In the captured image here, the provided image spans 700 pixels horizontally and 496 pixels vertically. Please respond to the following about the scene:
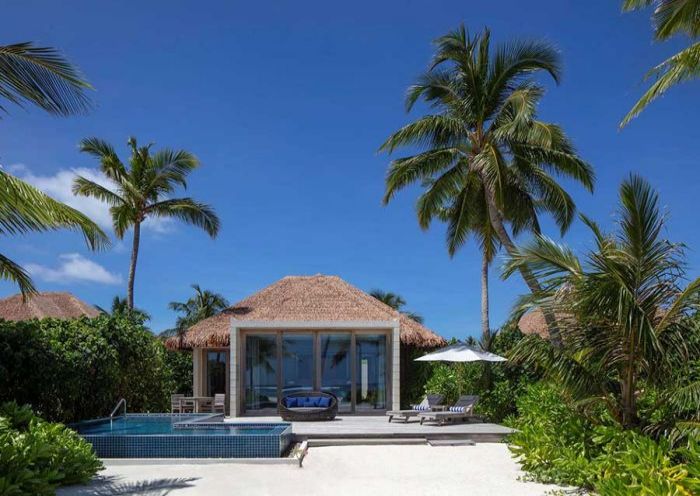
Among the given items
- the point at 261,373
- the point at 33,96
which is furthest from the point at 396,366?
the point at 33,96

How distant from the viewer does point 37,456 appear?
7.48 metres

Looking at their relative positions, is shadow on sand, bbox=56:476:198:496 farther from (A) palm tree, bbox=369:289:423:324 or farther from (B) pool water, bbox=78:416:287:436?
(A) palm tree, bbox=369:289:423:324

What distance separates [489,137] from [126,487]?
1139 centimetres

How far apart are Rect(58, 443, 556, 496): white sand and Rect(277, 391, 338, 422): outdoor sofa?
14.1 ft

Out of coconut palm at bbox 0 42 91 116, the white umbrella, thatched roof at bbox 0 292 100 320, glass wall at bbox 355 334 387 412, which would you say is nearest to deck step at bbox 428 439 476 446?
the white umbrella

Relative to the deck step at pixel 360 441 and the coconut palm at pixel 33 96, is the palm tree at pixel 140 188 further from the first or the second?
the coconut palm at pixel 33 96

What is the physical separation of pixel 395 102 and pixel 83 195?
381 inches

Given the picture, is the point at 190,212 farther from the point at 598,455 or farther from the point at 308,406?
the point at 598,455

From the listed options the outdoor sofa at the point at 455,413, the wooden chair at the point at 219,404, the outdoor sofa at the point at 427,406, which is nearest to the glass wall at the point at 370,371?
the outdoor sofa at the point at 427,406

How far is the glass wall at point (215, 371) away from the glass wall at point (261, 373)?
1926mm

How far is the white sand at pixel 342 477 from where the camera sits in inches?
334

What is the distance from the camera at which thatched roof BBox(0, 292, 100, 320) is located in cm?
2592

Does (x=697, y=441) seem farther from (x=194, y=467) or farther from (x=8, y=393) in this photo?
(x=8, y=393)

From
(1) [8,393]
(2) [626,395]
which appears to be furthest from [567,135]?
(1) [8,393]
